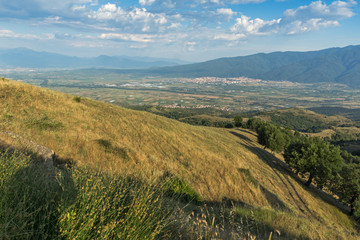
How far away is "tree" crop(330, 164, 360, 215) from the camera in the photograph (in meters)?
28.6

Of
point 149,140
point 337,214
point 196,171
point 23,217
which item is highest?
point 23,217

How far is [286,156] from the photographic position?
40438mm

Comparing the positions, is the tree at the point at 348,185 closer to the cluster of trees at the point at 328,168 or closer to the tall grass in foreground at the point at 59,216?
the cluster of trees at the point at 328,168

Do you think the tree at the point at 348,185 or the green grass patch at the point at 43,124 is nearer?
the green grass patch at the point at 43,124

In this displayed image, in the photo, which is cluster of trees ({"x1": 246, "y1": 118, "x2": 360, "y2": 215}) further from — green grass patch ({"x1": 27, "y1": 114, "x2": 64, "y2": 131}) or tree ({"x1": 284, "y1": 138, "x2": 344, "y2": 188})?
green grass patch ({"x1": 27, "y1": 114, "x2": 64, "y2": 131})

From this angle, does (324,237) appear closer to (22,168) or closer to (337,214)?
(22,168)

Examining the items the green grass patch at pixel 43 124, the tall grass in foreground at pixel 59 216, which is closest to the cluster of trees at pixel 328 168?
the tall grass in foreground at pixel 59 216

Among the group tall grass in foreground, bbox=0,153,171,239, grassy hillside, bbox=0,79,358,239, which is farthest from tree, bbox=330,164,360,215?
tall grass in foreground, bbox=0,153,171,239

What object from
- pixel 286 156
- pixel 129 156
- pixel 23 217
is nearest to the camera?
pixel 23 217

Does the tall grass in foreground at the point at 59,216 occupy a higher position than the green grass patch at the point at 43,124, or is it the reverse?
the tall grass in foreground at the point at 59,216

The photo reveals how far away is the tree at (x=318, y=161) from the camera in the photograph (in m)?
33.1

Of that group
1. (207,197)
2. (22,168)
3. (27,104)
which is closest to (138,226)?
(22,168)

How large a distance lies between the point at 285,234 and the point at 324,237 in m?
1.26

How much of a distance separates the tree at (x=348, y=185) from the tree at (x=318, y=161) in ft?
3.75
